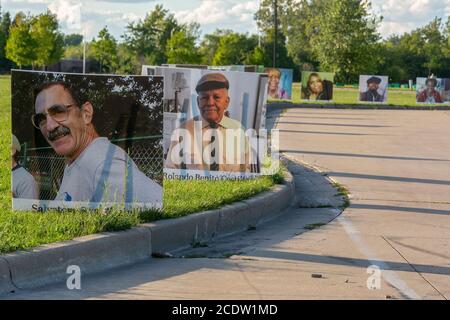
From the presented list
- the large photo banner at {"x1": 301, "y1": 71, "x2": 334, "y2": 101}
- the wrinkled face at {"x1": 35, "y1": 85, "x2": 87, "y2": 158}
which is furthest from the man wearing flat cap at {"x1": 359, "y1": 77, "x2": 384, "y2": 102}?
the wrinkled face at {"x1": 35, "y1": 85, "x2": 87, "y2": 158}

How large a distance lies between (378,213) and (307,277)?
4016 millimetres

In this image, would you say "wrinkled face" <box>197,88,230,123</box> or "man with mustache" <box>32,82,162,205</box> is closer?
"man with mustache" <box>32,82,162,205</box>

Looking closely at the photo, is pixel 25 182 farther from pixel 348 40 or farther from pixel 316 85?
pixel 348 40

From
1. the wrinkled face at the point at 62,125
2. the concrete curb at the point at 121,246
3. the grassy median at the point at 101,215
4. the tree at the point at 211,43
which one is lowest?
the concrete curb at the point at 121,246

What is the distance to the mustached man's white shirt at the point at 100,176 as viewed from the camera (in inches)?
338

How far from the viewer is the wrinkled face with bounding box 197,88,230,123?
1197 cm

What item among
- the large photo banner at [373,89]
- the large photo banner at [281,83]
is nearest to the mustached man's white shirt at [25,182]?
the large photo banner at [281,83]

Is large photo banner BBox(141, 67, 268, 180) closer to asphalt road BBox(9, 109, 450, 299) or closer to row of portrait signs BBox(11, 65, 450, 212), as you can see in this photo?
asphalt road BBox(9, 109, 450, 299)

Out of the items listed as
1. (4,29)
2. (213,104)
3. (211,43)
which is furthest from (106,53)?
(213,104)

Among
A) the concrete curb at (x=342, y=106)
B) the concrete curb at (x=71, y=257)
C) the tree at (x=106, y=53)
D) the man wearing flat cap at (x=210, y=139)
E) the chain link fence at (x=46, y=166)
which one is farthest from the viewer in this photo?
the tree at (x=106, y=53)

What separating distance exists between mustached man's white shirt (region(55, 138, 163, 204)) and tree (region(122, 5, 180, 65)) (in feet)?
188

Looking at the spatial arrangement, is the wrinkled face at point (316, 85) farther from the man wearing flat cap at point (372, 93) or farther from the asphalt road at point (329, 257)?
the asphalt road at point (329, 257)
